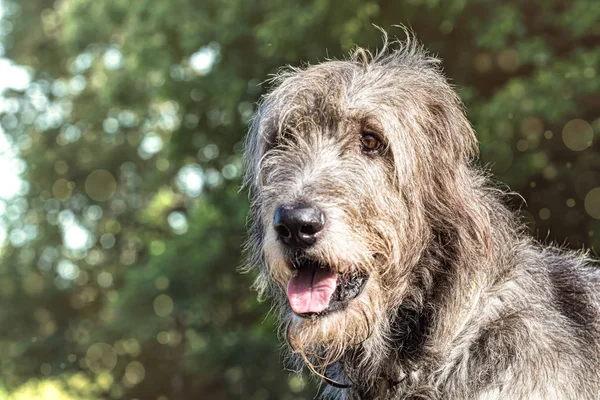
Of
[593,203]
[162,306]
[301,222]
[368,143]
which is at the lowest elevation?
[162,306]

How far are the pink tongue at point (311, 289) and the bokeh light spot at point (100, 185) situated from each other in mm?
22452

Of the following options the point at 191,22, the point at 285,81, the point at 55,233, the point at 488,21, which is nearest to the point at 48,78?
the point at 55,233

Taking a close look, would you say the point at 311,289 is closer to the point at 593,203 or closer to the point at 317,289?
the point at 317,289

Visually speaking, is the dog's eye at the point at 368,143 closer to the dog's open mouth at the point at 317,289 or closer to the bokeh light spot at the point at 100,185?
the dog's open mouth at the point at 317,289

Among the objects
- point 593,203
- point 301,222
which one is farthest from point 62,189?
point 301,222

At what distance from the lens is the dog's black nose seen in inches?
142

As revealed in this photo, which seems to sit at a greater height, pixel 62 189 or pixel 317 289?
pixel 317 289

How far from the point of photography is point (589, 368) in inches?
159

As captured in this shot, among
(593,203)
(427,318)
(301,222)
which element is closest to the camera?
(301,222)

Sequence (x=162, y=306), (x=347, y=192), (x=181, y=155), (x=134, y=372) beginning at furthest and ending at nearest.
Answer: (x=134, y=372)
(x=162, y=306)
(x=181, y=155)
(x=347, y=192)

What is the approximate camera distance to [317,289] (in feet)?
12.5

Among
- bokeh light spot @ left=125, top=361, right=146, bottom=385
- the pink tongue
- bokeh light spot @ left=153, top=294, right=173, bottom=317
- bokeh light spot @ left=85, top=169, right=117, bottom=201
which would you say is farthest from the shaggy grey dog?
bokeh light spot @ left=85, top=169, right=117, bottom=201

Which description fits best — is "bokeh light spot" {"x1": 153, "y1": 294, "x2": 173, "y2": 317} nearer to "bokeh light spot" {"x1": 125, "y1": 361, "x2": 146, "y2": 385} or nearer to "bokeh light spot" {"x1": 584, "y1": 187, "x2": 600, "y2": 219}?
"bokeh light spot" {"x1": 125, "y1": 361, "x2": 146, "y2": 385}

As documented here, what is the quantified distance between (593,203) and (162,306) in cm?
1214
